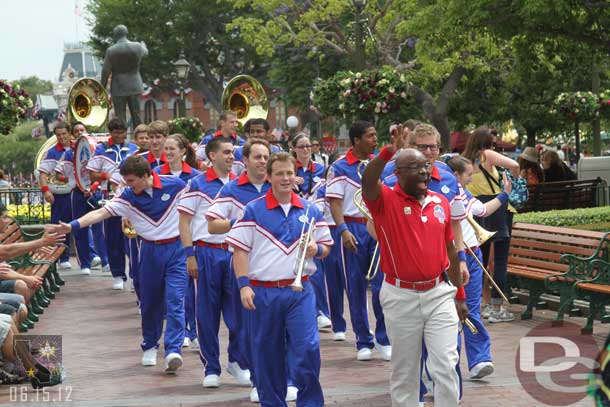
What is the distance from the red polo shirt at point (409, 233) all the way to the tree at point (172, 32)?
50.1 meters

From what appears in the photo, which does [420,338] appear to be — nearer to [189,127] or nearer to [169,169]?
[169,169]

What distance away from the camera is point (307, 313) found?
7367mm

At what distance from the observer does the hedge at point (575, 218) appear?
51.1 feet

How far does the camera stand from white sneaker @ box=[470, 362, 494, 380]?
28.9 feet

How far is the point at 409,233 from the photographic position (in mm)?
6906

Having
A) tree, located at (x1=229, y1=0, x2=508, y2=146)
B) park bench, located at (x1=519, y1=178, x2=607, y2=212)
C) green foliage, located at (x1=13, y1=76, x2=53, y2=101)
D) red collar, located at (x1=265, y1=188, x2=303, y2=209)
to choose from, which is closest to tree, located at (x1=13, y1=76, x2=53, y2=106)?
green foliage, located at (x1=13, y1=76, x2=53, y2=101)

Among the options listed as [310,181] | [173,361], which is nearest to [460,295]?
[173,361]

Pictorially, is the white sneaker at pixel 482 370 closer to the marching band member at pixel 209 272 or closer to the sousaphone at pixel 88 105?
the marching band member at pixel 209 272

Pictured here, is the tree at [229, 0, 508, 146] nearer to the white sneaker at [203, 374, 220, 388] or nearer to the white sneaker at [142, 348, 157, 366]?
the white sneaker at [142, 348, 157, 366]

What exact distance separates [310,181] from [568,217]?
5.25 meters

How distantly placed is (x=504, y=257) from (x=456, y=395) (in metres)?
5.28

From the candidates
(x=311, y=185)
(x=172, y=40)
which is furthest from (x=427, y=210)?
(x=172, y=40)

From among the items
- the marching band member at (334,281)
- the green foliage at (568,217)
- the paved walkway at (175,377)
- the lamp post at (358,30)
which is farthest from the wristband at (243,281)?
the lamp post at (358,30)

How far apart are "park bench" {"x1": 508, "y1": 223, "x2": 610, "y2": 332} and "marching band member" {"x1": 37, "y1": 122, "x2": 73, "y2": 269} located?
6.73 m
